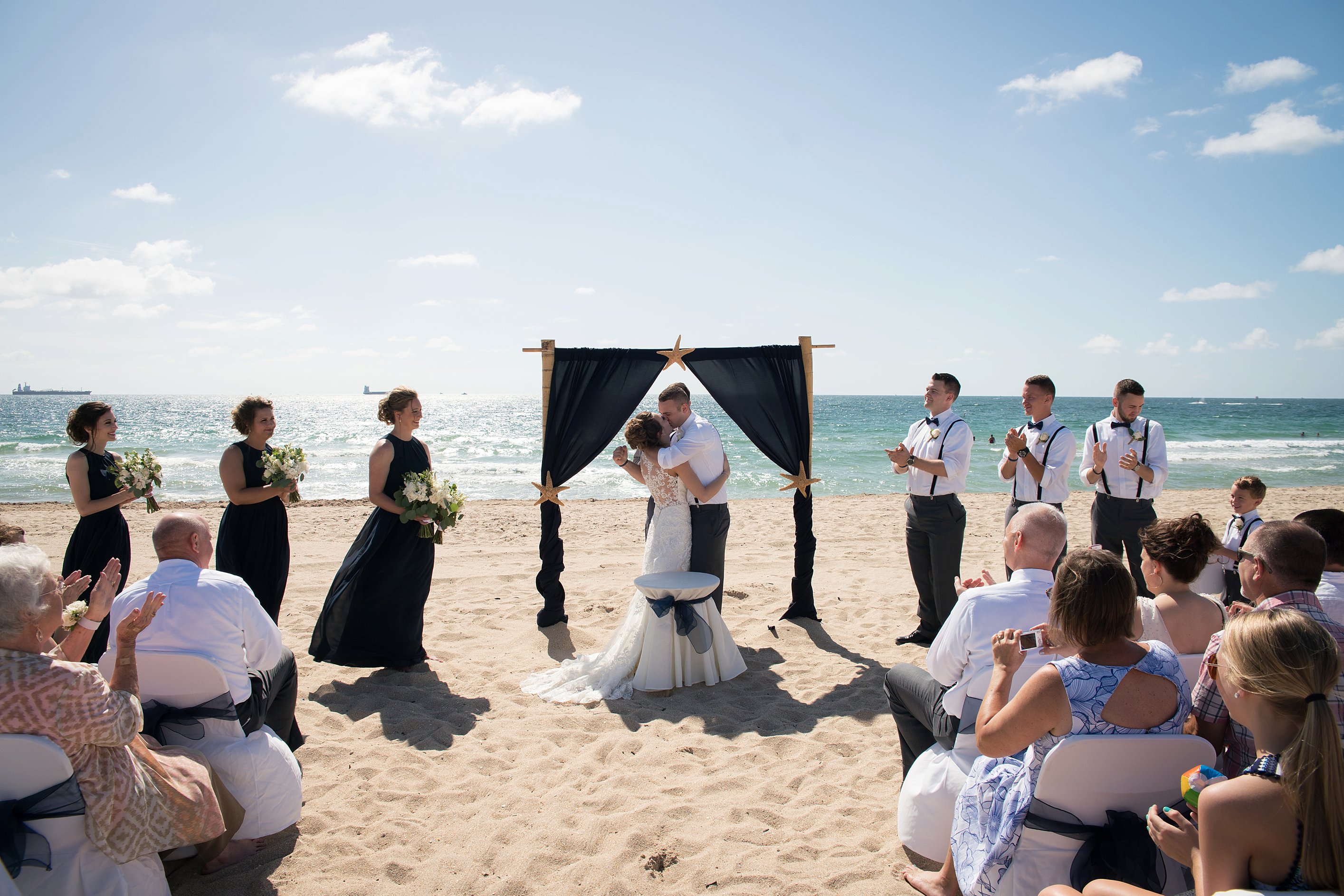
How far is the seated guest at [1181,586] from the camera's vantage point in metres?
2.73

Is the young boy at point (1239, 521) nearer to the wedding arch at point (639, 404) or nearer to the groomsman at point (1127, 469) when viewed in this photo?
the groomsman at point (1127, 469)

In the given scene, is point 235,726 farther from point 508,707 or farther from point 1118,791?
point 1118,791

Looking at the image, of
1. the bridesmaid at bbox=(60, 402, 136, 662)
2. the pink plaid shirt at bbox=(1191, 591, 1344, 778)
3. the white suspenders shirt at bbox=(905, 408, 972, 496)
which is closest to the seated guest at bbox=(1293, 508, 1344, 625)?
the pink plaid shirt at bbox=(1191, 591, 1344, 778)

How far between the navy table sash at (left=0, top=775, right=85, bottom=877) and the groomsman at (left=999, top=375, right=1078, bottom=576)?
214 inches

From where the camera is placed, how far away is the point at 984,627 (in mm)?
2596

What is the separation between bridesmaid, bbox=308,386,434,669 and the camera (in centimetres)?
480

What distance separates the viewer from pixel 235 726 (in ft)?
9.12

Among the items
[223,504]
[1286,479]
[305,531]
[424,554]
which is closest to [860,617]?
[424,554]

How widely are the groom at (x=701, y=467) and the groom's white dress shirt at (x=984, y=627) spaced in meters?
2.28

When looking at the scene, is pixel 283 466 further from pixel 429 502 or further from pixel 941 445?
pixel 941 445

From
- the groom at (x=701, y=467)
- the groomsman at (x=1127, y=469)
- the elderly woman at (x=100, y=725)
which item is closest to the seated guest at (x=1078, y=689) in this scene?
the elderly woman at (x=100, y=725)

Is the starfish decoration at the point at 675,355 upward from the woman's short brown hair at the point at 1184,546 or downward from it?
upward

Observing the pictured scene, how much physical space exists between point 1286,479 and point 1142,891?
23847mm

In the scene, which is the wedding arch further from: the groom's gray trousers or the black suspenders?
the groom's gray trousers
